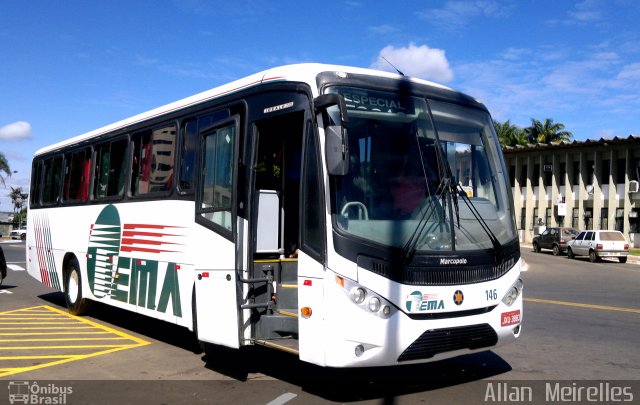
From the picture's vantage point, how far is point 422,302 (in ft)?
20.4

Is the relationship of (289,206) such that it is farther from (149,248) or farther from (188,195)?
(149,248)

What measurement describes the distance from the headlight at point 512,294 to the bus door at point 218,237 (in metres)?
2.92

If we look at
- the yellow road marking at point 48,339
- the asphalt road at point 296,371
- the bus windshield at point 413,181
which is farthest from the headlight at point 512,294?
the yellow road marking at point 48,339

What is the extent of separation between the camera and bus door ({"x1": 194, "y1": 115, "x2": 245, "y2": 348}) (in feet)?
24.1

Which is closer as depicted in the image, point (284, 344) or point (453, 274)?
point (453, 274)

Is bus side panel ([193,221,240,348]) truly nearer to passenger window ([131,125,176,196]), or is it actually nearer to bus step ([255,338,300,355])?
bus step ([255,338,300,355])

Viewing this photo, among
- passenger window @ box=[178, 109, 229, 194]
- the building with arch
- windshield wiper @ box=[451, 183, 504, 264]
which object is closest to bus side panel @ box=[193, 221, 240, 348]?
passenger window @ box=[178, 109, 229, 194]

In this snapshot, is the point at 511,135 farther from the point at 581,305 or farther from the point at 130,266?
the point at 130,266

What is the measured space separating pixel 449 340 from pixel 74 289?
8.53m

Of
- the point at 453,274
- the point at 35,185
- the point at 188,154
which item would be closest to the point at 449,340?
the point at 453,274

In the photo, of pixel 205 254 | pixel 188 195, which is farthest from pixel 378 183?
pixel 188 195

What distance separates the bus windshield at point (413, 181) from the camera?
6.33 m

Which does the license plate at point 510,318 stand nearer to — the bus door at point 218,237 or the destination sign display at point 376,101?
the destination sign display at point 376,101

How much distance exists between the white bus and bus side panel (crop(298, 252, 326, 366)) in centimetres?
2
